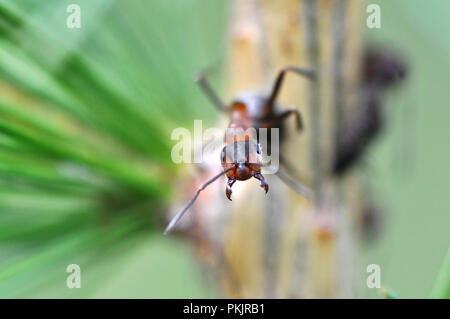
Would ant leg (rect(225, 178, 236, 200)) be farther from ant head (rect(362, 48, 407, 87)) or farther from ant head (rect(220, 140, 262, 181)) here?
ant head (rect(362, 48, 407, 87))

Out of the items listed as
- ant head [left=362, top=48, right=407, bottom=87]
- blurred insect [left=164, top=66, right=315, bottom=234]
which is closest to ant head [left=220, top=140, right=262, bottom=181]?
blurred insect [left=164, top=66, right=315, bottom=234]

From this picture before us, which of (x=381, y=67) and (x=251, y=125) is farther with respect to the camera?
(x=381, y=67)

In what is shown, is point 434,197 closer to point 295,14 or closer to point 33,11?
point 295,14

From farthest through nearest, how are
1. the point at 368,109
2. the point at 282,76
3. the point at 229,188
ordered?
the point at 368,109, the point at 282,76, the point at 229,188

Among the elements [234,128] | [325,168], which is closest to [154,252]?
[325,168]

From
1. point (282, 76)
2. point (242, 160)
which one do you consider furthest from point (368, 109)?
point (242, 160)

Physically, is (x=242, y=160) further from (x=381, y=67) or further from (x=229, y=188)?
(x=381, y=67)
